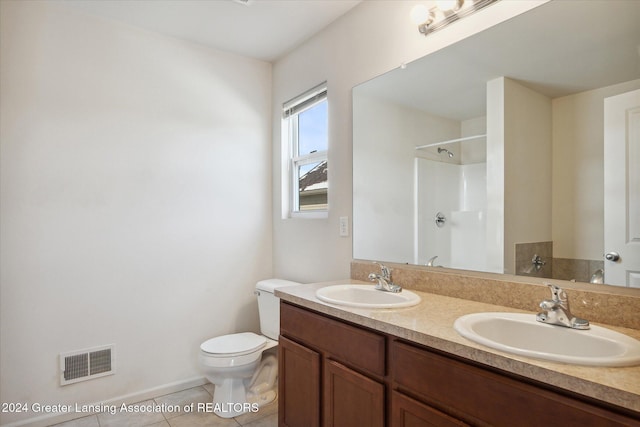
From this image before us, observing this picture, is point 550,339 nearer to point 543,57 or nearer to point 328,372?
point 328,372

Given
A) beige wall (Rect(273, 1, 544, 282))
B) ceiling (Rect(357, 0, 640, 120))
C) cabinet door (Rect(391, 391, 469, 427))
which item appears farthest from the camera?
beige wall (Rect(273, 1, 544, 282))

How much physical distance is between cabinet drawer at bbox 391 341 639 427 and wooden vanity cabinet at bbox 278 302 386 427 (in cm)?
11

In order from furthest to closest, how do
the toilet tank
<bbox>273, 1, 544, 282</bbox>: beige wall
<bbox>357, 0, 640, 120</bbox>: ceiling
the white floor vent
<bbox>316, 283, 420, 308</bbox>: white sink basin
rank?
the toilet tank
the white floor vent
<bbox>273, 1, 544, 282</bbox>: beige wall
<bbox>316, 283, 420, 308</bbox>: white sink basin
<bbox>357, 0, 640, 120</bbox>: ceiling

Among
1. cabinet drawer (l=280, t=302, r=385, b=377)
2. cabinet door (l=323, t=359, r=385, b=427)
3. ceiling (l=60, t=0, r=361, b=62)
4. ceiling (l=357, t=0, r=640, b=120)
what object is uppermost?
ceiling (l=60, t=0, r=361, b=62)

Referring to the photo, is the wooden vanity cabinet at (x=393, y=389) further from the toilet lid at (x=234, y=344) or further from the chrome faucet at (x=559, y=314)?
the toilet lid at (x=234, y=344)

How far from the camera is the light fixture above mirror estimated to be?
157cm

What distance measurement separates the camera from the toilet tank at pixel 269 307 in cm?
247

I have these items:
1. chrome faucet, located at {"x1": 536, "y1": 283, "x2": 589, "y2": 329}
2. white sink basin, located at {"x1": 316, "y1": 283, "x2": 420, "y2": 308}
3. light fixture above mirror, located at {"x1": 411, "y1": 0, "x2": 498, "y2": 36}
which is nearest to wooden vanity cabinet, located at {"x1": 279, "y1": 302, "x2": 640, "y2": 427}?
white sink basin, located at {"x1": 316, "y1": 283, "x2": 420, "y2": 308}

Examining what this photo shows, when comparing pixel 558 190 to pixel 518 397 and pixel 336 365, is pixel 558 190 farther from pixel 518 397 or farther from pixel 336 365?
pixel 336 365

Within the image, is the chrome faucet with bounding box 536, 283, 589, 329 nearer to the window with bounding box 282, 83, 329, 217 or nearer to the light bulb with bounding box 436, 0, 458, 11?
the light bulb with bounding box 436, 0, 458, 11

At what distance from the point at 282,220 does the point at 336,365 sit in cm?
153

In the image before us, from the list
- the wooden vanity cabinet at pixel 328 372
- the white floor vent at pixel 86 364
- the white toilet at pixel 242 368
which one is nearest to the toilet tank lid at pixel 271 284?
the white toilet at pixel 242 368

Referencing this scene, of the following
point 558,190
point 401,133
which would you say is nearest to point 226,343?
point 401,133

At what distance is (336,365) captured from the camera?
146cm
